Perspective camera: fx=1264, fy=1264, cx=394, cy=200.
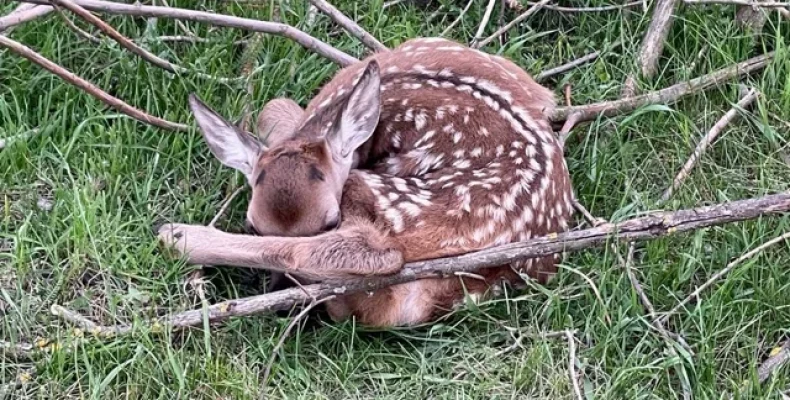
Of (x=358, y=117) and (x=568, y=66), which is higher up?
(x=358, y=117)

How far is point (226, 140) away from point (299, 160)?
36 centimetres

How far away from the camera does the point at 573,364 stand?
4.39 metres

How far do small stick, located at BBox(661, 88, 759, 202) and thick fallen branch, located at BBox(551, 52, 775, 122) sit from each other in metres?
0.14

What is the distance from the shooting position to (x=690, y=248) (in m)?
4.84

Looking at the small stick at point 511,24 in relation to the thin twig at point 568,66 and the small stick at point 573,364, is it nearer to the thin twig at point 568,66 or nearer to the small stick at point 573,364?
the thin twig at point 568,66

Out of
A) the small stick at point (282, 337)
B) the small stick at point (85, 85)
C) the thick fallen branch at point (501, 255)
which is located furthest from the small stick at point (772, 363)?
the small stick at point (85, 85)

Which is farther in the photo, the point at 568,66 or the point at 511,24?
the point at 511,24

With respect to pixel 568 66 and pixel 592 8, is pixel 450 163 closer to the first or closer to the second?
pixel 568 66

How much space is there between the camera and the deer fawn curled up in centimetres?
455

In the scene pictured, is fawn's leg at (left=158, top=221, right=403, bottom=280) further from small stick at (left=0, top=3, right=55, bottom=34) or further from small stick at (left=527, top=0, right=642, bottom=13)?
small stick at (left=527, top=0, right=642, bottom=13)

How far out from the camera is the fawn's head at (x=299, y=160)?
4.56m

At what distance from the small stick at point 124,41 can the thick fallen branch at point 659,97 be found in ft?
4.93

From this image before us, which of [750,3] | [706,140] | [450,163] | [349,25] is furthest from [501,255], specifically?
[750,3]

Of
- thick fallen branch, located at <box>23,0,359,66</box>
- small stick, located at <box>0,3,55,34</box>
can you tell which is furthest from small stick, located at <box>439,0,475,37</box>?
small stick, located at <box>0,3,55,34</box>
